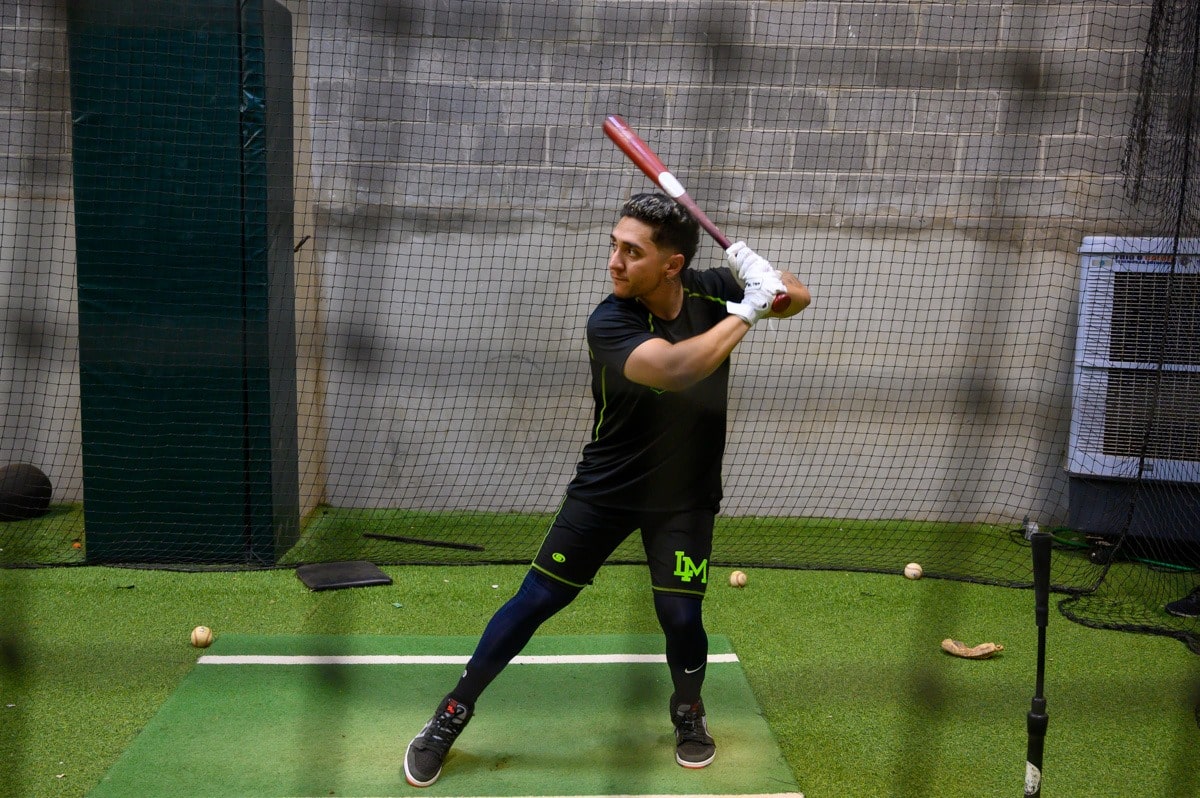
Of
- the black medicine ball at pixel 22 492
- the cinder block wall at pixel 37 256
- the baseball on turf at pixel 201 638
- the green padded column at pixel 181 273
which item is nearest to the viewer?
the baseball on turf at pixel 201 638

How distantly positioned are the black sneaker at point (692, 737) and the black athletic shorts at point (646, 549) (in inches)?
13.1

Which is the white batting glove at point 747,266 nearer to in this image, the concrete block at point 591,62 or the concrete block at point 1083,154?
the concrete block at point 591,62

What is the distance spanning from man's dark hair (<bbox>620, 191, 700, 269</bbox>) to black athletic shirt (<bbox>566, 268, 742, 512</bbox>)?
16 cm

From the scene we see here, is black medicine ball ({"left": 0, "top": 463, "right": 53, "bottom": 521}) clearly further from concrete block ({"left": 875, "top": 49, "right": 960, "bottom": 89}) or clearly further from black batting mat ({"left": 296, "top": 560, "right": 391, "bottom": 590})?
concrete block ({"left": 875, "top": 49, "right": 960, "bottom": 89})

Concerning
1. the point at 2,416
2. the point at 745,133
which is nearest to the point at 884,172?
the point at 745,133

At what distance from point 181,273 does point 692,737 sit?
267 centimetres

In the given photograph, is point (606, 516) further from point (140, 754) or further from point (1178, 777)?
point (1178, 777)

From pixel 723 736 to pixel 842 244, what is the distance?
2.76 meters

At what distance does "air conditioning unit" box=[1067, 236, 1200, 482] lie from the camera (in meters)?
4.29

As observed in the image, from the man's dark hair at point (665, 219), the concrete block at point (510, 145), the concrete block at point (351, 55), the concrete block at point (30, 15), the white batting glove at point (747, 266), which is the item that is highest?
the concrete block at point (30, 15)

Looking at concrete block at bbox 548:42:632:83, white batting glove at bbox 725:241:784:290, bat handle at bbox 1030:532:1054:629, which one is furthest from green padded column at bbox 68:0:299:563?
bat handle at bbox 1030:532:1054:629

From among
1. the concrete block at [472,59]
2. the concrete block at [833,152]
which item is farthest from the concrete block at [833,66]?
the concrete block at [472,59]

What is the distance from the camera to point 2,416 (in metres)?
4.97

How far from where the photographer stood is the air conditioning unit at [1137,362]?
429 centimetres
